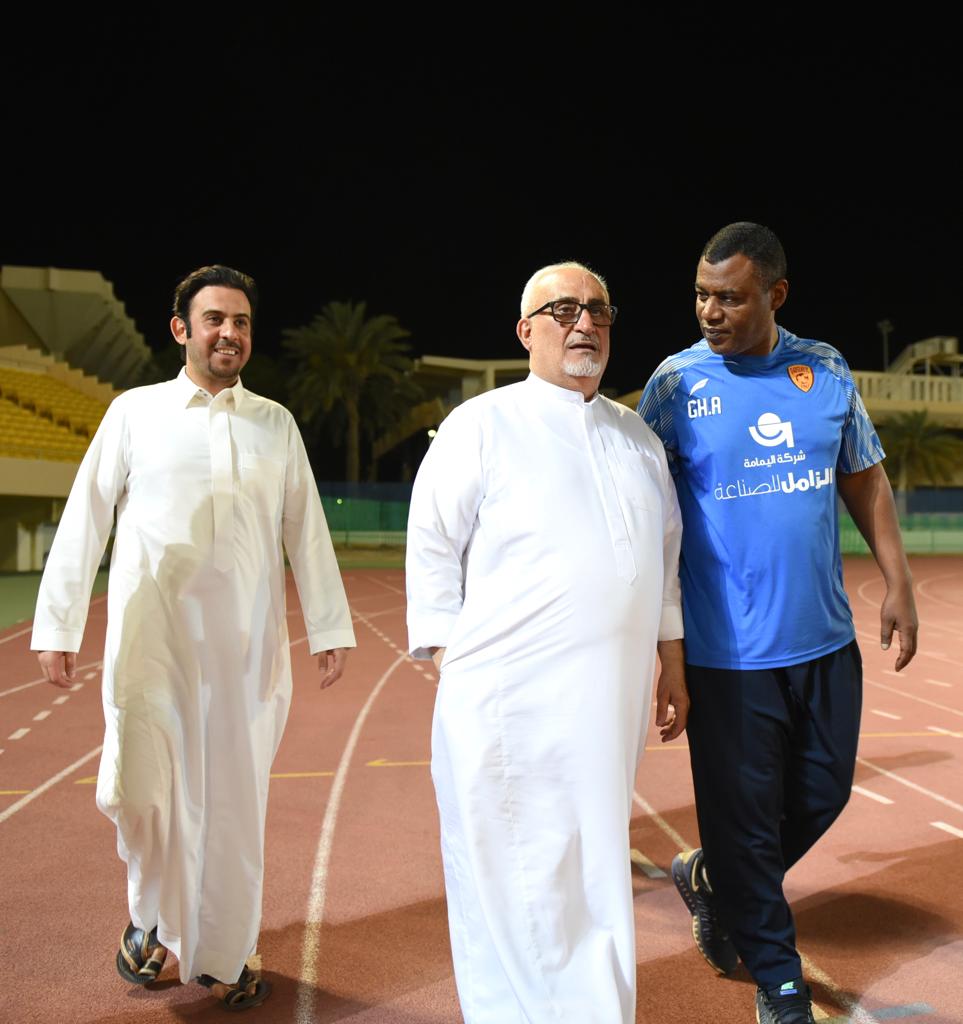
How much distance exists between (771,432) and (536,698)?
46.0 inches

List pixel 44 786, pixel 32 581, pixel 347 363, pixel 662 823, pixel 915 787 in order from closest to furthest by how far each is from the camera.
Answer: pixel 662 823 < pixel 915 787 < pixel 44 786 < pixel 32 581 < pixel 347 363

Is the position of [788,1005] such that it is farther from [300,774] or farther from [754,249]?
[300,774]

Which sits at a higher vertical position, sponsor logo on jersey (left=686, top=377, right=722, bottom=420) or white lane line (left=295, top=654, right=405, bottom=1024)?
sponsor logo on jersey (left=686, top=377, right=722, bottom=420)

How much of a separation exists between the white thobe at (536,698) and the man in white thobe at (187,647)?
2.80ft

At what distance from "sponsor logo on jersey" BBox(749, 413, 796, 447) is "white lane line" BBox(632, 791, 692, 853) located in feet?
7.13

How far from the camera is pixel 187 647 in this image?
3.38m

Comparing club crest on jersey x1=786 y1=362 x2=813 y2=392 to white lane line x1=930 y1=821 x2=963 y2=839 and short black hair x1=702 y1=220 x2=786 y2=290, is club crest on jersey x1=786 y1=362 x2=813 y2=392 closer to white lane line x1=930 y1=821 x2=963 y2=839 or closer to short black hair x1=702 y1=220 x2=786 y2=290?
short black hair x1=702 y1=220 x2=786 y2=290

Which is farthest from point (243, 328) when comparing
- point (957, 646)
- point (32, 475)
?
point (32, 475)

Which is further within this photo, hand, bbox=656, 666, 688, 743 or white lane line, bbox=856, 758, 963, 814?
white lane line, bbox=856, 758, 963, 814

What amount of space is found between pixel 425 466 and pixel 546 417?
375 millimetres

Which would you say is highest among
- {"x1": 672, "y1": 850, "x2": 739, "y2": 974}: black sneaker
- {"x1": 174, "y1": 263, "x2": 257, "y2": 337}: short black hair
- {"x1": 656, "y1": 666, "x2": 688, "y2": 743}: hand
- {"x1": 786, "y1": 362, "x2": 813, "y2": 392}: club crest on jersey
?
{"x1": 174, "y1": 263, "x2": 257, "y2": 337}: short black hair

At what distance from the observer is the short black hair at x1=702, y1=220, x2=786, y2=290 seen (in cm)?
325

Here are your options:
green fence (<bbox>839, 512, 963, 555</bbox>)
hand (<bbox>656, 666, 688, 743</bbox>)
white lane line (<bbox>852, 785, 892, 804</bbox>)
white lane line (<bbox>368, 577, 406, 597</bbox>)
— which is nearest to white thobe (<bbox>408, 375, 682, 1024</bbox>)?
hand (<bbox>656, 666, 688, 743</bbox>)

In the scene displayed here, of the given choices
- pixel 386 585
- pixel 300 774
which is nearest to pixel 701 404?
pixel 300 774
